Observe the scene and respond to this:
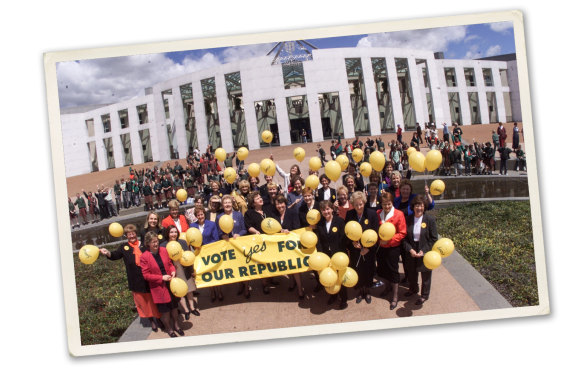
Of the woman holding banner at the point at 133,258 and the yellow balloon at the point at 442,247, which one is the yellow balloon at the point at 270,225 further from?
the yellow balloon at the point at 442,247

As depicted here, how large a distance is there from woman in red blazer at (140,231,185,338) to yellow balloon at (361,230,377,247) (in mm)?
2676

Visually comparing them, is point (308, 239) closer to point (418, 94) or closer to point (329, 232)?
point (329, 232)

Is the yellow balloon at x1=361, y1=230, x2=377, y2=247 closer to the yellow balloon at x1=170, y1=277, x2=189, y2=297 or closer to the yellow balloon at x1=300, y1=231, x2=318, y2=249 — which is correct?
the yellow balloon at x1=300, y1=231, x2=318, y2=249

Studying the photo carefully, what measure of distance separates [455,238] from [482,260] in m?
0.86

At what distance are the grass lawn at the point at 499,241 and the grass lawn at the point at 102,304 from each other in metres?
5.84

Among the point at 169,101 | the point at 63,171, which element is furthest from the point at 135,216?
the point at 169,101

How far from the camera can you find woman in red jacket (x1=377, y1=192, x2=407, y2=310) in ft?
17.5

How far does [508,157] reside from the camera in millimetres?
9891

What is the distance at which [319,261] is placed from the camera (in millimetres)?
5289

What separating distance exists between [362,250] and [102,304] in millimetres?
4505

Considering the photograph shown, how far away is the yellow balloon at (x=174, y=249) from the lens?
5305mm

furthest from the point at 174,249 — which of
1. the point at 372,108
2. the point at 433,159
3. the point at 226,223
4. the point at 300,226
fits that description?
the point at 372,108

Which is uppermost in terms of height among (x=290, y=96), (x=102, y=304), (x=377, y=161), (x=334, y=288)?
(x=290, y=96)

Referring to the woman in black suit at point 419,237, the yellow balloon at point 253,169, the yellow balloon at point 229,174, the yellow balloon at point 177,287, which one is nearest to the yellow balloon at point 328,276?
the woman in black suit at point 419,237
